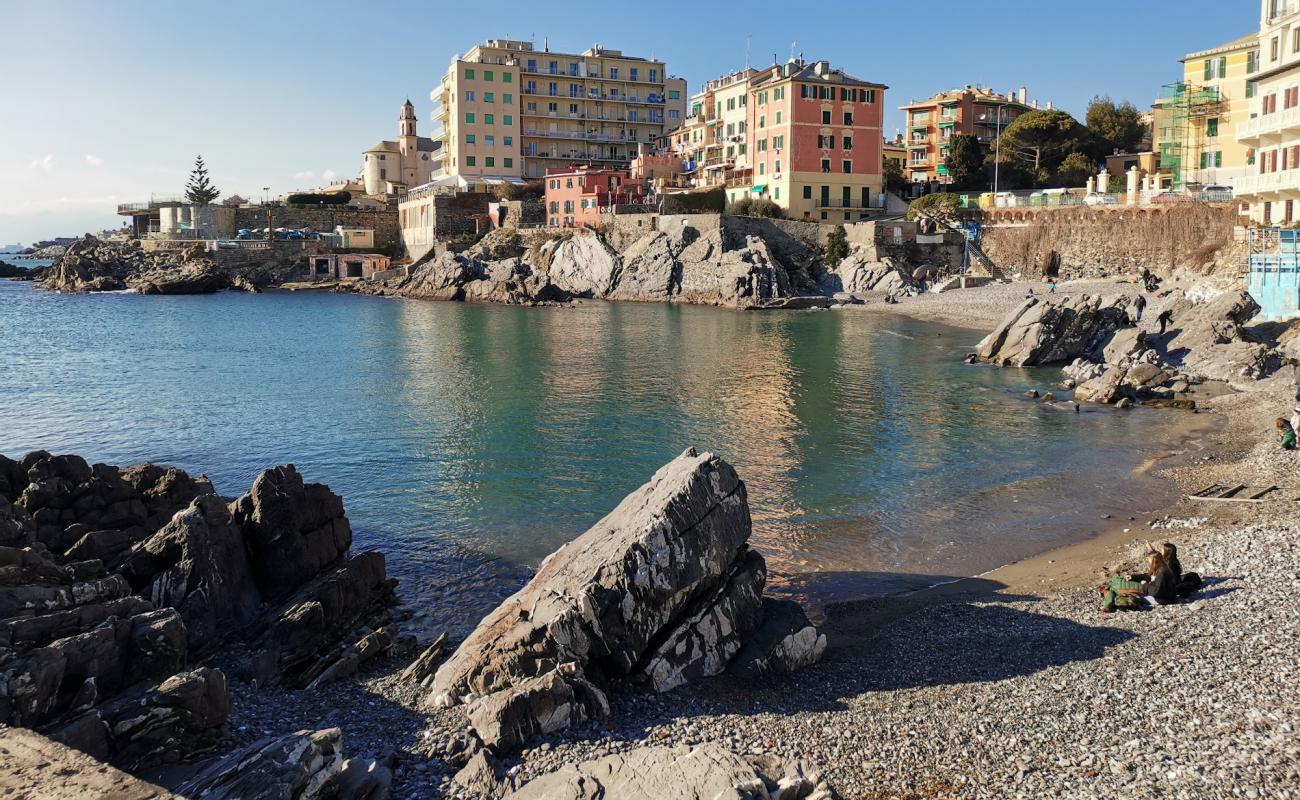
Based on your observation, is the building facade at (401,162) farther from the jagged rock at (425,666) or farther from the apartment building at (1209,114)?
the jagged rock at (425,666)

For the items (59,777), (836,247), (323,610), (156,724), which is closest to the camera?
(59,777)

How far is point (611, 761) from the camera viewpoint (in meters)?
10.5

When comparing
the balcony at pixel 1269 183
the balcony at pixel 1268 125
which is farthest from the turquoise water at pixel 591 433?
the balcony at pixel 1268 125

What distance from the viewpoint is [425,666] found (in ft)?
47.5

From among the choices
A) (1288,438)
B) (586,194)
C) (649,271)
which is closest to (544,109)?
(586,194)

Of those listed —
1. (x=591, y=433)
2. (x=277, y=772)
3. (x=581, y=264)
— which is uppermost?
(x=581, y=264)

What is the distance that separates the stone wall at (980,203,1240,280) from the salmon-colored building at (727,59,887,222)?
42.8 feet

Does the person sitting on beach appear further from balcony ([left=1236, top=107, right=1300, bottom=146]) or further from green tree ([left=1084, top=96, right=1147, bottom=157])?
green tree ([left=1084, top=96, right=1147, bottom=157])

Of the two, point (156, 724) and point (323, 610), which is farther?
point (323, 610)

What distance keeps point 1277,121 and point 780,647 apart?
1830 inches

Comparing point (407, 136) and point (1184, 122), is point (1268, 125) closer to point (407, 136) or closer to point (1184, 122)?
point (1184, 122)

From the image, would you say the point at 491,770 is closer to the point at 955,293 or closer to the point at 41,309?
the point at 955,293

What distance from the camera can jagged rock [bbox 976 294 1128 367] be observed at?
157 ft

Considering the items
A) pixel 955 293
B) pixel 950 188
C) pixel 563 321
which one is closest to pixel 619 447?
pixel 563 321
